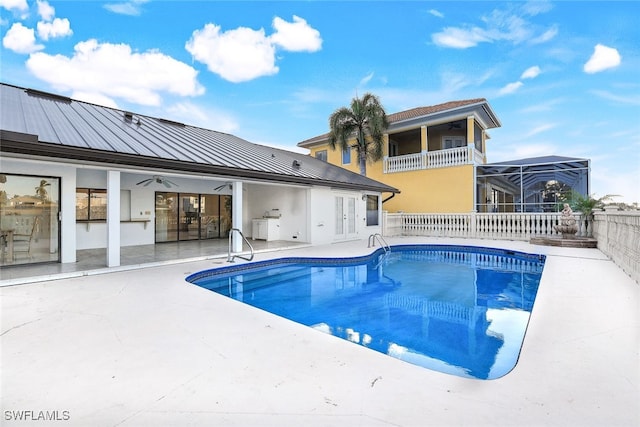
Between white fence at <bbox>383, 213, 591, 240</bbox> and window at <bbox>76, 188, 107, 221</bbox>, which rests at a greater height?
window at <bbox>76, 188, 107, 221</bbox>

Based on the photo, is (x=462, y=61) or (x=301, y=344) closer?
(x=301, y=344)

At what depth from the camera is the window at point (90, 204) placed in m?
10.1

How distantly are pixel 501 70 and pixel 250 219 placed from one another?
52.6 feet

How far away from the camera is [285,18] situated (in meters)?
15.4

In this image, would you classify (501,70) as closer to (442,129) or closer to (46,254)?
(442,129)

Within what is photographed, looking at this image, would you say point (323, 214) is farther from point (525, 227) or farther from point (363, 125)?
point (525, 227)

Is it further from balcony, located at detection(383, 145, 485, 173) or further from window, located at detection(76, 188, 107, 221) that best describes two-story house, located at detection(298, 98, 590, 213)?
window, located at detection(76, 188, 107, 221)

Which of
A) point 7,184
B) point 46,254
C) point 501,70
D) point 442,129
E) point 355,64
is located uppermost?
point 355,64

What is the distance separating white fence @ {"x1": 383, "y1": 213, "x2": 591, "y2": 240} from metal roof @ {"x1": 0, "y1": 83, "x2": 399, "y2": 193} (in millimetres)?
6132

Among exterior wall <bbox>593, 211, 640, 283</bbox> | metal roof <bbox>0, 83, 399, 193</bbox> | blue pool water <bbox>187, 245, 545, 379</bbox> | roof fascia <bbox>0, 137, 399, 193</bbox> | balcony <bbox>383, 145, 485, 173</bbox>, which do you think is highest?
balcony <bbox>383, 145, 485, 173</bbox>

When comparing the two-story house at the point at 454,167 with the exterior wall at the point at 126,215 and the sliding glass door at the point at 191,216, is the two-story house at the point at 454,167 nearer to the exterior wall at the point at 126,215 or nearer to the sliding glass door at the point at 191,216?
the sliding glass door at the point at 191,216

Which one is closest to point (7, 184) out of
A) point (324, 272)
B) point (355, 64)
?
point (324, 272)

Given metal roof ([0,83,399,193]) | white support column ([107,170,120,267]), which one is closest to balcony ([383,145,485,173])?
metal roof ([0,83,399,193])

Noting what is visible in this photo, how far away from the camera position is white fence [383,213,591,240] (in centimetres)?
1373
